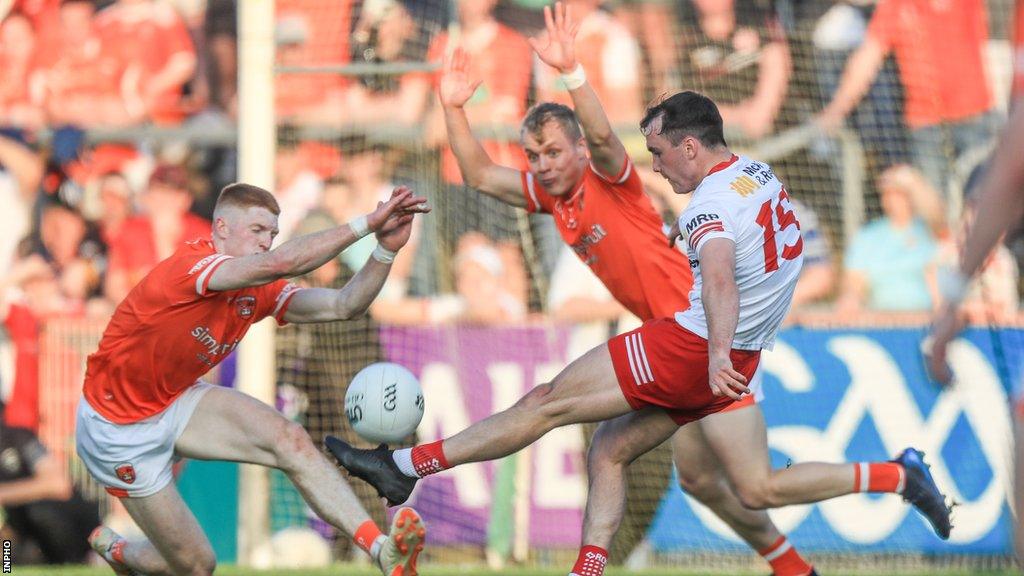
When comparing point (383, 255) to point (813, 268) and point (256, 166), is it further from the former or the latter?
point (813, 268)

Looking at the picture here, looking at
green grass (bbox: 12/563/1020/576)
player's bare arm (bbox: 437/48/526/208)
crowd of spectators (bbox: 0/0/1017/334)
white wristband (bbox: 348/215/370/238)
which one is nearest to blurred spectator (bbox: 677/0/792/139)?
crowd of spectators (bbox: 0/0/1017/334)

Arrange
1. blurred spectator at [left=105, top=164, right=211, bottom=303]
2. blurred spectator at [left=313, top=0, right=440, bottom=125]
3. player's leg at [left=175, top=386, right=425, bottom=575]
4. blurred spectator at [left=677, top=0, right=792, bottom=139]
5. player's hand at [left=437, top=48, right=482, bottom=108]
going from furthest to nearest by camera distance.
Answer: blurred spectator at [left=105, top=164, right=211, bottom=303] → blurred spectator at [left=313, top=0, right=440, bottom=125] → blurred spectator at [left=677, top=0, right=792, bottom=139] → player's hand at [left=437, top=48, right=482, bottom=108] → player's leg at [left=175, top=386, right=425, bottom=575]

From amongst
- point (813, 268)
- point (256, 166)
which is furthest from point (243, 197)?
point (813, 268)

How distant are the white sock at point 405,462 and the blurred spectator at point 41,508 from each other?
4883 millimetres

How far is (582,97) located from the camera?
23.1 ft

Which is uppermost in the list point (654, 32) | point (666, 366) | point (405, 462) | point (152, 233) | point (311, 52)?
point (654, 32)

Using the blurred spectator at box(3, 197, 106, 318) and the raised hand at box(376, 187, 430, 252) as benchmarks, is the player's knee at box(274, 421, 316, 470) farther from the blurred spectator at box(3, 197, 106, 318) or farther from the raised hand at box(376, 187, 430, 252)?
the blurred spectator at box(3, 197, 106, 318)

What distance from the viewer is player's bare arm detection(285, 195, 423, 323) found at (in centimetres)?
687

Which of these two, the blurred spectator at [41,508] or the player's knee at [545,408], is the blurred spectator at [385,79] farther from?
the player's knee at [545,408]

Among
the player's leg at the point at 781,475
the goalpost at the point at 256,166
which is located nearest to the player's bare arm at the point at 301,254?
the player's leg at the point at 781,475

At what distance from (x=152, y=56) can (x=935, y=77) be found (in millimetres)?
6572

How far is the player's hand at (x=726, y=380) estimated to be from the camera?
18.8ft

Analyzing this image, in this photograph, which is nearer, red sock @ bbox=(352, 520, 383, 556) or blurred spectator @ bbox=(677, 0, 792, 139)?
red sock @ bbox=(352, 520, 383, 556)

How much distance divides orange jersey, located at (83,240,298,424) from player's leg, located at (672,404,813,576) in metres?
2.46
